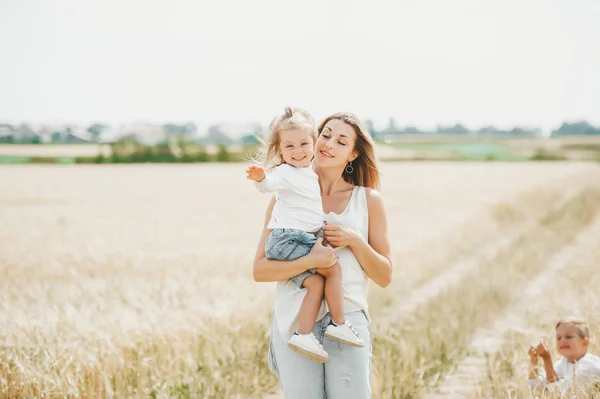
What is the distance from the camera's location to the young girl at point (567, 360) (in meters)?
5.69

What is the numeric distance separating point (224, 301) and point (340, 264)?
17.0ft

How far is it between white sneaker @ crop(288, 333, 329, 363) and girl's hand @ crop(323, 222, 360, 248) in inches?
19.5

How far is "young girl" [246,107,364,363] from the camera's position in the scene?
4.10 metres

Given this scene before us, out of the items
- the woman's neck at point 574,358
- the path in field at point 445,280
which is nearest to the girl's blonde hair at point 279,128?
the woman's neck at point 574,358

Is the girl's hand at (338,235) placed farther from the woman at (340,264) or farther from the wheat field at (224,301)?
the wheat field at (224,301)

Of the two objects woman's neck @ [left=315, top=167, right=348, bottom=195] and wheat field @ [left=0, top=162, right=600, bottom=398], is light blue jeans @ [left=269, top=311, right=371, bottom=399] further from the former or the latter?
wheat field @ [left=0, top=162, right=600, bottom=398]

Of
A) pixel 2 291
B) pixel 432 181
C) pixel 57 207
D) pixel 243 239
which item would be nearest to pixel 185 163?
pixel 432 181

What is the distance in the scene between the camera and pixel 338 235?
4148 mm

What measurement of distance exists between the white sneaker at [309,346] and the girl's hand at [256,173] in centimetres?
87

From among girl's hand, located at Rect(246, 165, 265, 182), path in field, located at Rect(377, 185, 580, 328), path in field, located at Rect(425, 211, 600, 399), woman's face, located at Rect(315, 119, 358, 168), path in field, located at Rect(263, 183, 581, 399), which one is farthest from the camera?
path in field, located at Rect(377, 185, 580, 328)

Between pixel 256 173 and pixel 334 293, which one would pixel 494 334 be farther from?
pixel 256 173

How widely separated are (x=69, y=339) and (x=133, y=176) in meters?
36.3

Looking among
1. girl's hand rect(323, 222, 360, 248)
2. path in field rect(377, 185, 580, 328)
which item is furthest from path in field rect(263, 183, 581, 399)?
girl's hand rect(323, 222, 360, 248)

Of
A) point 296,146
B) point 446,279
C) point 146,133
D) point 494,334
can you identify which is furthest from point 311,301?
point 146,133
